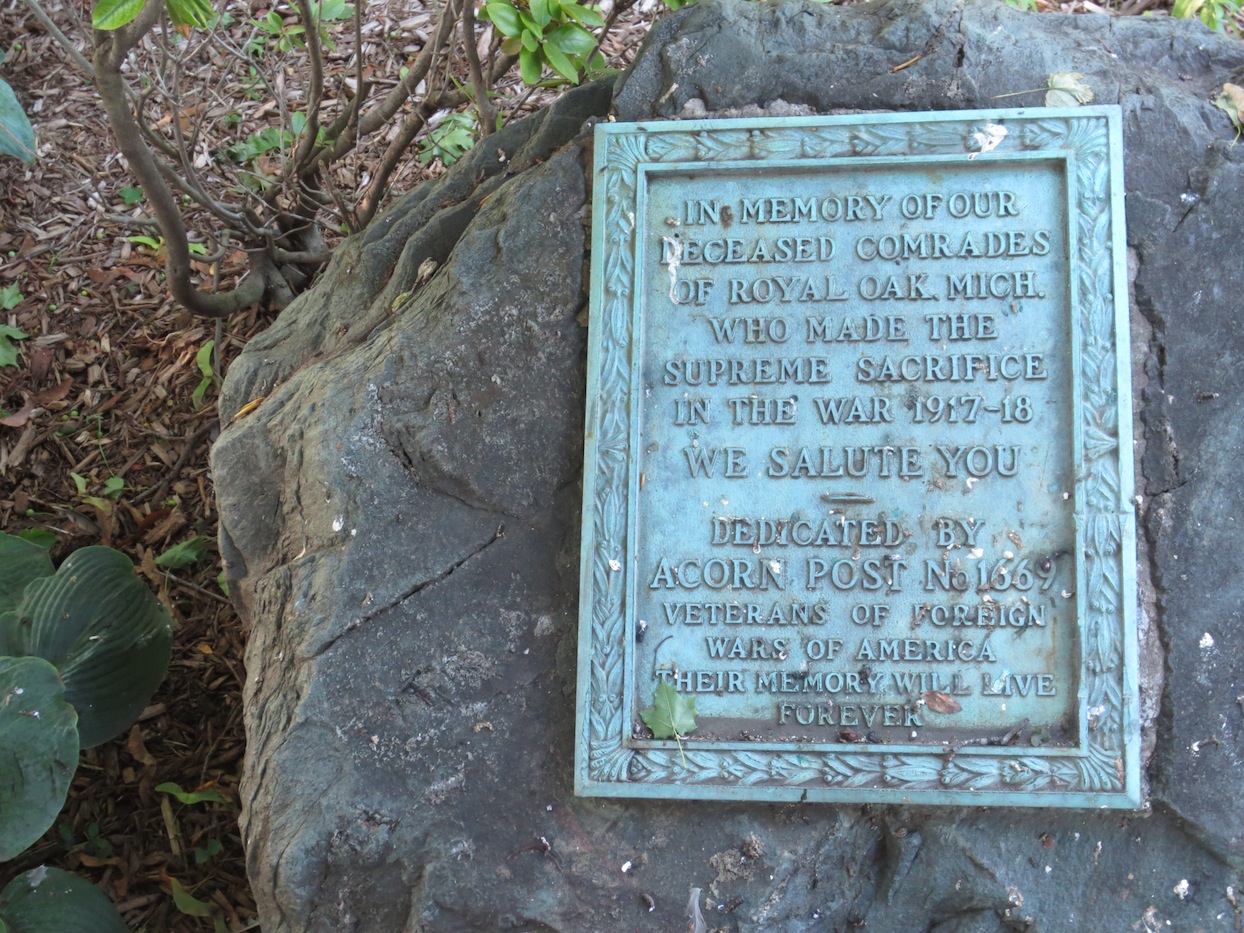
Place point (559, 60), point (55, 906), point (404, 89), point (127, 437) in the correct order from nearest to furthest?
point (55, 906)
point (559, 60)
point (404, 89)
point (127, 437)

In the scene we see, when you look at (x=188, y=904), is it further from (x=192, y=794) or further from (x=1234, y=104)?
(x=1234, y=104)

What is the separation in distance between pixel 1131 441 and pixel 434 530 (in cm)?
160

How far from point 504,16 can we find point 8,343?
2.61 meters

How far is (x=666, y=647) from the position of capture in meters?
2.40

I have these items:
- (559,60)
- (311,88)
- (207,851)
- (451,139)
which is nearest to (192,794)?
(207,851)

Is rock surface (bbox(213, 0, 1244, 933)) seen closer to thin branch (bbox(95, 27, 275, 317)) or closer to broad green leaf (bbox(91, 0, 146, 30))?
broad green leaf (bbox(91, 0, 146, 30))

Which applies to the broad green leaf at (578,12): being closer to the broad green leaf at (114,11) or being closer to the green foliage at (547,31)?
the green foliage at (547,31)

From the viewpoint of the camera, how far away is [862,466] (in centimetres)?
240

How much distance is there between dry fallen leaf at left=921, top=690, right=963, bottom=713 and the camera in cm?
230

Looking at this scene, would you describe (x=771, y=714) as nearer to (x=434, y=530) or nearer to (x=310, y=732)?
(x=434, y=530)

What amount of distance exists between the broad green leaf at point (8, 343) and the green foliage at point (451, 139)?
1.75m

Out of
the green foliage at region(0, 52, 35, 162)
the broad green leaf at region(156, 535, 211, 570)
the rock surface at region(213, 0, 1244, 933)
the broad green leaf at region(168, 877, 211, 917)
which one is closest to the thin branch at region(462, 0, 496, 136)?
the rock surface at region(213, 0, 1244, 933)

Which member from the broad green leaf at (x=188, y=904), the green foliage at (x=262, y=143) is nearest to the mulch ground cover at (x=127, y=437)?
the broad green leaf at (x=188, y=904)

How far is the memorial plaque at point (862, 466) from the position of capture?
7.52 feet
